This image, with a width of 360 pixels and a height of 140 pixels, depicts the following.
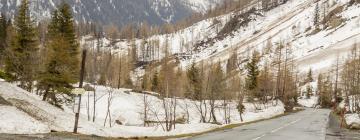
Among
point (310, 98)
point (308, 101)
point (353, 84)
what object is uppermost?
point (353, 84)

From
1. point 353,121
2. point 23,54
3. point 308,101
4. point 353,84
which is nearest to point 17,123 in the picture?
point 23,54

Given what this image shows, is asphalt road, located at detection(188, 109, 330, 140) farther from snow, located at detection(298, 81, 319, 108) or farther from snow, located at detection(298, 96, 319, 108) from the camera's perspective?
snow, located at detection(298, 96, 319, 108)

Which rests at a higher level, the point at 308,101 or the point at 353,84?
the point at 353,84

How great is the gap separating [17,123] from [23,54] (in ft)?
100

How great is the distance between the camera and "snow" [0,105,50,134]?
27.0m

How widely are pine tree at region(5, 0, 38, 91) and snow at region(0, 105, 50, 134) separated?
85.0 ft

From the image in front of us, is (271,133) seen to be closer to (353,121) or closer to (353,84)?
(353,121)

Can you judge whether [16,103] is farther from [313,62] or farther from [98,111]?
[313,62]

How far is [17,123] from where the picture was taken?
28141 mm

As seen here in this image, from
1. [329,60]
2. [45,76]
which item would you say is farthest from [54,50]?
[329,60]

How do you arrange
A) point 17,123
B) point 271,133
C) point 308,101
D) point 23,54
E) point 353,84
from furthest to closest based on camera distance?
point 308,101 → point 353,84 → point 23,54 → point 271,133 → point 17,123

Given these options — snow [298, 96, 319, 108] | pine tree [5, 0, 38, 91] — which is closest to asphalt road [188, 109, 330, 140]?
pine tree [5, 0, 38, 91]

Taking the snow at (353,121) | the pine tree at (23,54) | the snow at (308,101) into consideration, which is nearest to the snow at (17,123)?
the pine tree at (23,54)

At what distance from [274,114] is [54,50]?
3360 centimetres
